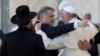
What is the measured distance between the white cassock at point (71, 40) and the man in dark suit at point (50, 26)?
Result: 58 millimetres

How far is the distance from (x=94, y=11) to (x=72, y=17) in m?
3.23

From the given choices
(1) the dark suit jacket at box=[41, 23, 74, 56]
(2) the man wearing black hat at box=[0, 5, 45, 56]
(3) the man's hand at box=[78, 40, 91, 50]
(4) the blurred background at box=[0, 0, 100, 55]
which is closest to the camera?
(2) the man wearing black hat at box=[0, 5, 45, 56]

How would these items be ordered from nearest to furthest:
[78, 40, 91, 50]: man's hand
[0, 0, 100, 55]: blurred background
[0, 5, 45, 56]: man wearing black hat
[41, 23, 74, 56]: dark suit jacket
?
[0, 5, 45, 56]: man wearing black hat, [41, 23, 74, 56]: dark suit jacket, [78, 40, 91, 50]: man's hand, [0, 0, 100, 55]: blurred background

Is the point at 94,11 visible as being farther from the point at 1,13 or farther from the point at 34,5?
the point at 1,13

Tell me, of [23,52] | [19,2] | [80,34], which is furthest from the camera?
[19,2]

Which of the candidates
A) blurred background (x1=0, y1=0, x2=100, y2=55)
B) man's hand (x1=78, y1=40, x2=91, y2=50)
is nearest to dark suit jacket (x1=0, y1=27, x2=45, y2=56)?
man's hand (x1=78, y1=40, x2=91, y2=50)

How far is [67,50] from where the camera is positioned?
4004 mm

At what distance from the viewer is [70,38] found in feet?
12.8

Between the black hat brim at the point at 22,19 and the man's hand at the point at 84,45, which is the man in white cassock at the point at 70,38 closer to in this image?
the man's hand at the point at 84,45

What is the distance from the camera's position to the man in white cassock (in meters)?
3.91

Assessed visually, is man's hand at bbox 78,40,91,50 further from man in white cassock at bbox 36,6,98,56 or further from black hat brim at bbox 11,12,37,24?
black hat brim at bbox 11,12,37,24

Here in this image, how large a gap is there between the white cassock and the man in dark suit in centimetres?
6

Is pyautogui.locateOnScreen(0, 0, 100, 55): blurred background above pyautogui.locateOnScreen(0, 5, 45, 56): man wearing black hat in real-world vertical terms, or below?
below

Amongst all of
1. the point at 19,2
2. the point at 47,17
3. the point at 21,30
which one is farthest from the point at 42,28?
the point at 19,2
